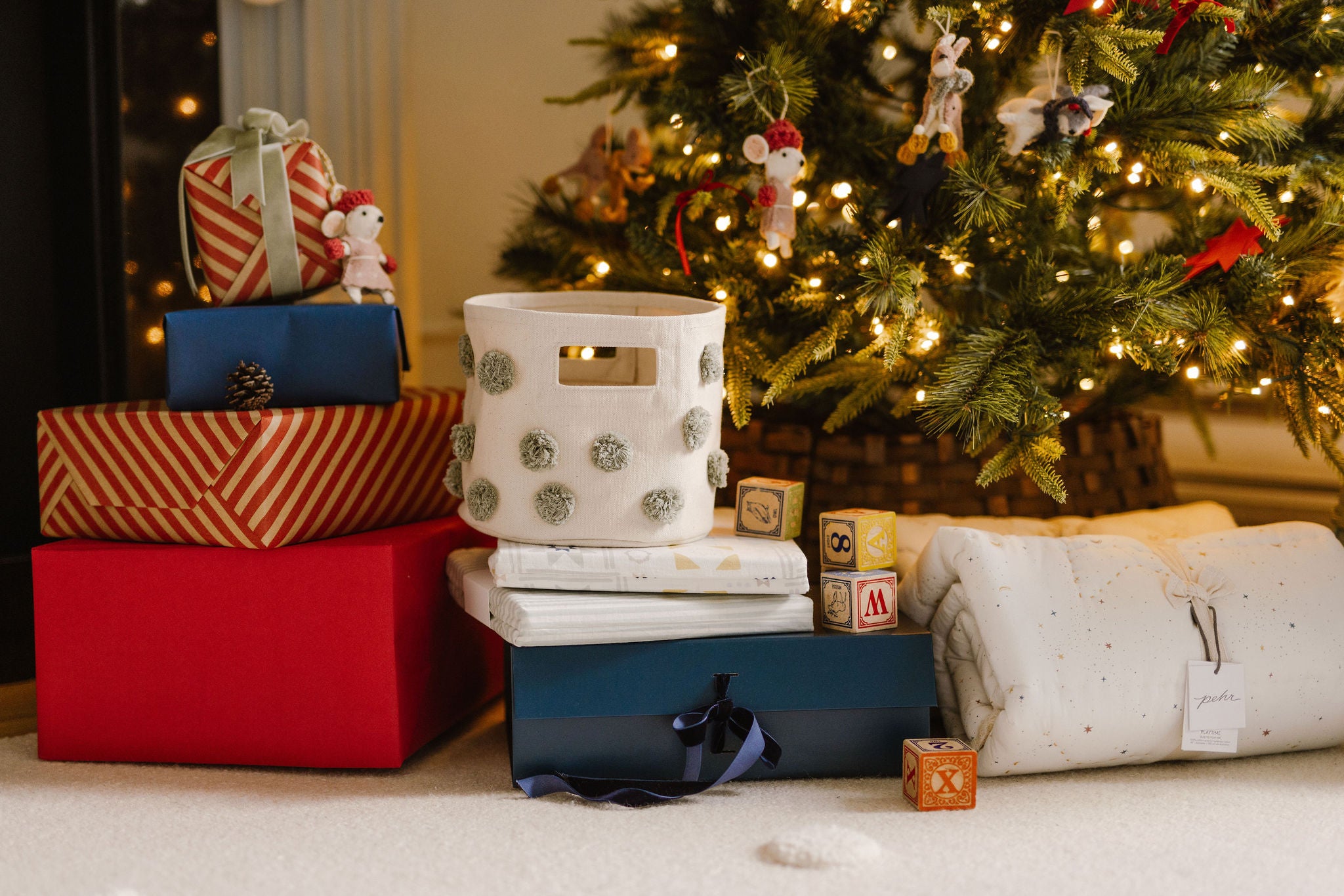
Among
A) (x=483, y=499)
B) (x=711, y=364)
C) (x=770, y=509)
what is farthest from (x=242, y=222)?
(x=770, y=509)

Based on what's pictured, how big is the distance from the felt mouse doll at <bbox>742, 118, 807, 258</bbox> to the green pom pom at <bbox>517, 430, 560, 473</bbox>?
32 centimetres

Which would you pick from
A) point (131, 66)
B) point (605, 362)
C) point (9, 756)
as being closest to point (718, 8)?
point (605, 362)

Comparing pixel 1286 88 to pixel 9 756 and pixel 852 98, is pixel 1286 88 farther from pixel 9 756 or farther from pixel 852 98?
pixel 9 756

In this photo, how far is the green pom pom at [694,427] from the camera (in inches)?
37.0

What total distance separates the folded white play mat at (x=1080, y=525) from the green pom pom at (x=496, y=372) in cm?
46

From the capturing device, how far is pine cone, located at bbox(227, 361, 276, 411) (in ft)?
3.26

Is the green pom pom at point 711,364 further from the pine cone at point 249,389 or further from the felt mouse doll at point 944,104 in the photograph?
the pine cone at point 249,389

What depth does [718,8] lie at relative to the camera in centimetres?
121

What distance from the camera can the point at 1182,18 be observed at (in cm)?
97

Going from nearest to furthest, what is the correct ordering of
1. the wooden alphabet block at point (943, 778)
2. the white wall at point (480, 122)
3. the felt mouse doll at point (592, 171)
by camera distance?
the wooden alphabet block at point (943, 778) < the felt mouse doll at point (592, 171) < the white wall at point (480, 122)

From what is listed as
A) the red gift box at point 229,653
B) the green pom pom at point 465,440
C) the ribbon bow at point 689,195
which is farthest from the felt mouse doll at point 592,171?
the red gift box at point 229,653

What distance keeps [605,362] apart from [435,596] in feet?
1.00

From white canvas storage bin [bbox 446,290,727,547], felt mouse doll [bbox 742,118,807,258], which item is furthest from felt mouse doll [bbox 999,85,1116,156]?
white canvas storage bin [bbox 446,290,727,547]

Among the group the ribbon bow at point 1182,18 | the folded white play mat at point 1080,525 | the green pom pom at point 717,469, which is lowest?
the folded white play mat at point 1080,525
